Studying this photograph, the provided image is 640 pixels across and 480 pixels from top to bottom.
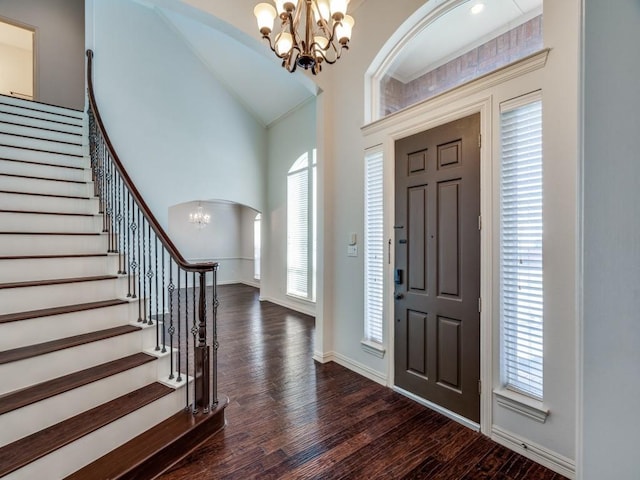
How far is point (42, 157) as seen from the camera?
3.50m

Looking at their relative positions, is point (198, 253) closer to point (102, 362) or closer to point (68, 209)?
point (68, 209)

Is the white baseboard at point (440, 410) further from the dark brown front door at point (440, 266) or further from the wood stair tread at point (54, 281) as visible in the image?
the wood stair tread at point (54, 281)

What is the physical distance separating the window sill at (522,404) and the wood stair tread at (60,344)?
2.73 metres

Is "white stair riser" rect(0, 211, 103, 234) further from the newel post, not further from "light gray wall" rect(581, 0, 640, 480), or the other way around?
"light gray wall" rect(581, 0, 640, 480)

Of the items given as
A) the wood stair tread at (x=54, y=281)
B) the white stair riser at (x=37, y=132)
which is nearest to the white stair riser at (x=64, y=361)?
the wood stair tread at (x=54, y=281)

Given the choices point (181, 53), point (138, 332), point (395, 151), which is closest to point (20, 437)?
point (138, 332)

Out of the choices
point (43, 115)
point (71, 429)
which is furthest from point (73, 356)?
point (43, 115)

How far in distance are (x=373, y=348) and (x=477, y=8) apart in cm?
302

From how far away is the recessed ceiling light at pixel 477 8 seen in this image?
2.25 meters

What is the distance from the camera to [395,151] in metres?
2.73

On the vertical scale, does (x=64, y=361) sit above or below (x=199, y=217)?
below

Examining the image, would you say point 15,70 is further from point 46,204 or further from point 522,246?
point 522,246

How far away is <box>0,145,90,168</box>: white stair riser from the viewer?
3.32 m

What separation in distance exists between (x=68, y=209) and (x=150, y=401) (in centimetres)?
238
